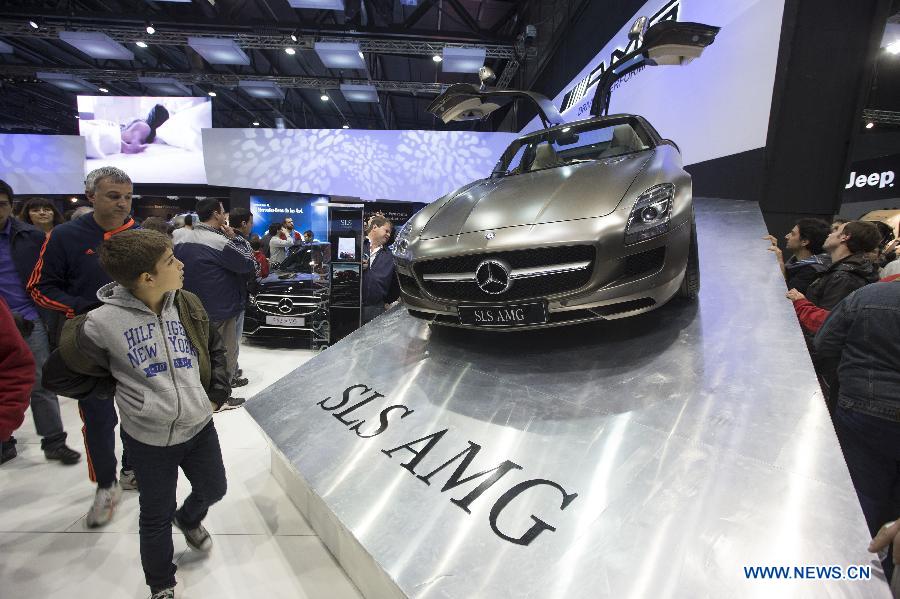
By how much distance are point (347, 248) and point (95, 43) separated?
28.4ft

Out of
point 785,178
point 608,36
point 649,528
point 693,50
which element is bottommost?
point 649,528

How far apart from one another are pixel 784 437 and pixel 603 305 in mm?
743

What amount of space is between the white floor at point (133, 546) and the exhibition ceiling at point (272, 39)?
767cm

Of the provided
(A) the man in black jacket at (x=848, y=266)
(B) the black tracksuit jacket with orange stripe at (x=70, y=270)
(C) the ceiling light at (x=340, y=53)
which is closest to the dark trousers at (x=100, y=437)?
(B) the black tracksuit jacket with orange stripe at (x=70, y=270)

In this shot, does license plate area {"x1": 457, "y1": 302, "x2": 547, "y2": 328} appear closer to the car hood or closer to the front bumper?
the front bumper

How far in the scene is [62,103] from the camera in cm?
1560

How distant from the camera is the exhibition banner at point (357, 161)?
9.37 metres

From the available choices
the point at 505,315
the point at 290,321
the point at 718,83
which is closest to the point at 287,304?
the point at 290,321

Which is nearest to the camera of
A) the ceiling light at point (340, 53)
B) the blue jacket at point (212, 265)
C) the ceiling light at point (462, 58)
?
the blue jacket at point (212, 265)

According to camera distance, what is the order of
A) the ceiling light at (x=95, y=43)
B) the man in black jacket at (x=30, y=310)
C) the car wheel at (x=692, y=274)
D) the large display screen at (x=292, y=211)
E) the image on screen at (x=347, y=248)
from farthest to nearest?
1. the large display screen at (x=292, y=211)
2. the ceiling light at (x=95, y=43)
3. the image on screen at (x=347, y=248)
4. the man in black jacket at (x=30, y=310)
5. the car wheel at (x=692, y=274)

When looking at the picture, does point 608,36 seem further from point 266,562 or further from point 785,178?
point 266,562

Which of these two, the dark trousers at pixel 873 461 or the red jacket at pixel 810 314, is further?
the red jacket at pixel 810 314

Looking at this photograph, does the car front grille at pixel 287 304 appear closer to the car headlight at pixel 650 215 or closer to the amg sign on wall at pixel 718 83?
the car headlight at pixel 650 215

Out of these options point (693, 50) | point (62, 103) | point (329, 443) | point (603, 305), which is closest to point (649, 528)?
point (603, 305)
